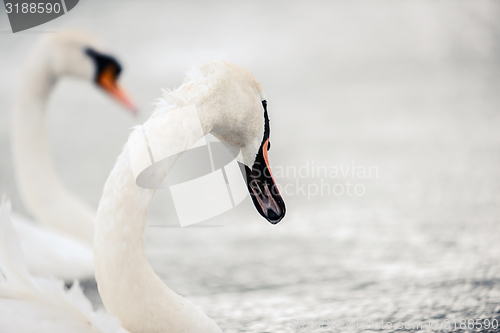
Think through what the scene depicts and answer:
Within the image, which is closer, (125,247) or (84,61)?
(125,247)

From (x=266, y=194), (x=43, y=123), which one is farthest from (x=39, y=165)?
(x=266, y=194)

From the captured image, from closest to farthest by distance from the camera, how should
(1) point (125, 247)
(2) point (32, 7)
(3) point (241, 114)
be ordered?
(1) point (125, 247) < (3) point (241, 114) < (2) point (32, 7)

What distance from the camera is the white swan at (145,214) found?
68 centimetres

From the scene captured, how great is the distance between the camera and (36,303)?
73 centimetres

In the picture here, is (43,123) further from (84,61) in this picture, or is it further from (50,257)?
(50,257)

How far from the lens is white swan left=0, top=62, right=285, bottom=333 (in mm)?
679

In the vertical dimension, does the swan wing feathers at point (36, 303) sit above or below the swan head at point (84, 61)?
below

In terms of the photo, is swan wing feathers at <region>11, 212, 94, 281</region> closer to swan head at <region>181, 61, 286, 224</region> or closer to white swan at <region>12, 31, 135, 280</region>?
white swan at <region>12, 31, 135, 280</region>

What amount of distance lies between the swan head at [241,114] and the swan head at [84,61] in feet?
2.83

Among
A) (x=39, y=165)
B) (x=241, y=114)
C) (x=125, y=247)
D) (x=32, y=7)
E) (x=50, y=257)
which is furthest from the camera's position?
(x=32, y=7)

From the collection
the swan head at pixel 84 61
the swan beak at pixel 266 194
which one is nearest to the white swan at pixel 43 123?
the swan head at pixel 84 61

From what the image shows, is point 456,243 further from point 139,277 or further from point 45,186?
point 45,186

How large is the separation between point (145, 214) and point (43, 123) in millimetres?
1012

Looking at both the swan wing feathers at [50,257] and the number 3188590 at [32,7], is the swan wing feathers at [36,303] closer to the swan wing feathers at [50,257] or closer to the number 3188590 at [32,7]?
the swan wing feathers at [50,257]
